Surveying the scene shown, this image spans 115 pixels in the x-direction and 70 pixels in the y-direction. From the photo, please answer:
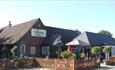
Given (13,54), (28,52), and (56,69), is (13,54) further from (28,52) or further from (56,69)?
(56,69)

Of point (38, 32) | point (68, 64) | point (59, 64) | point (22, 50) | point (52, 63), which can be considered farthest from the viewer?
point (38, 32)

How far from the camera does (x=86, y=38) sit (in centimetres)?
3912

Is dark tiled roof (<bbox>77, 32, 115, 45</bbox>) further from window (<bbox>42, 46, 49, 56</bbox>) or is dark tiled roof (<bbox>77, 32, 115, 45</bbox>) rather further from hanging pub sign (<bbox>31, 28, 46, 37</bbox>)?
hanging pub sign (<bbox>31, 28, 46, 37</bbox>)

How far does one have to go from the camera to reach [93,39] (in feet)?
132

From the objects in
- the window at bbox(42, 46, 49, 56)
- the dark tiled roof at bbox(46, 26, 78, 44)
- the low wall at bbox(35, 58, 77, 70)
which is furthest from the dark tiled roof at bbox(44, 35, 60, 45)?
the low wall at bbox(35, 58, 77, 70)

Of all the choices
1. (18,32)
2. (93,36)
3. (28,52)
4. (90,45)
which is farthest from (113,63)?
(18,32)

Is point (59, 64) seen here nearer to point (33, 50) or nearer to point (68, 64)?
point (68, 64)

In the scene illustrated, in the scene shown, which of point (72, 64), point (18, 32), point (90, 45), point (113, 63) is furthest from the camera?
point (18, 32)

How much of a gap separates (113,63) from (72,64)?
9.66 m

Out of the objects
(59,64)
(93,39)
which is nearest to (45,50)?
(93,39)

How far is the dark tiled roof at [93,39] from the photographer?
3850 centimetres

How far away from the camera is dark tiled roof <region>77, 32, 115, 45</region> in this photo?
3850cm

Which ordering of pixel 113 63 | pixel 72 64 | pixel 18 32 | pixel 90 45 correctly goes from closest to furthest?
pixel 72 64 < pixel 113 63 < pixel 90 45 < pixel 18 32

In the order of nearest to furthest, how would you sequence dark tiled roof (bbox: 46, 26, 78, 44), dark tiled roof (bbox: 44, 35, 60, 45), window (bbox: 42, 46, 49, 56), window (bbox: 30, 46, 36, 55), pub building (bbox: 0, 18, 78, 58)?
1. pub building (bbox: 0, 18, 78, 58)
2. window (bbox: 30, 46, 36, 55)
3. dark tiled roof (bbox: 44, 35, 60, 45)
4. window (bbox: 42, 46, 49, 56)
5. dark tiled roof (bbox: 46, 26, 78, 44)
